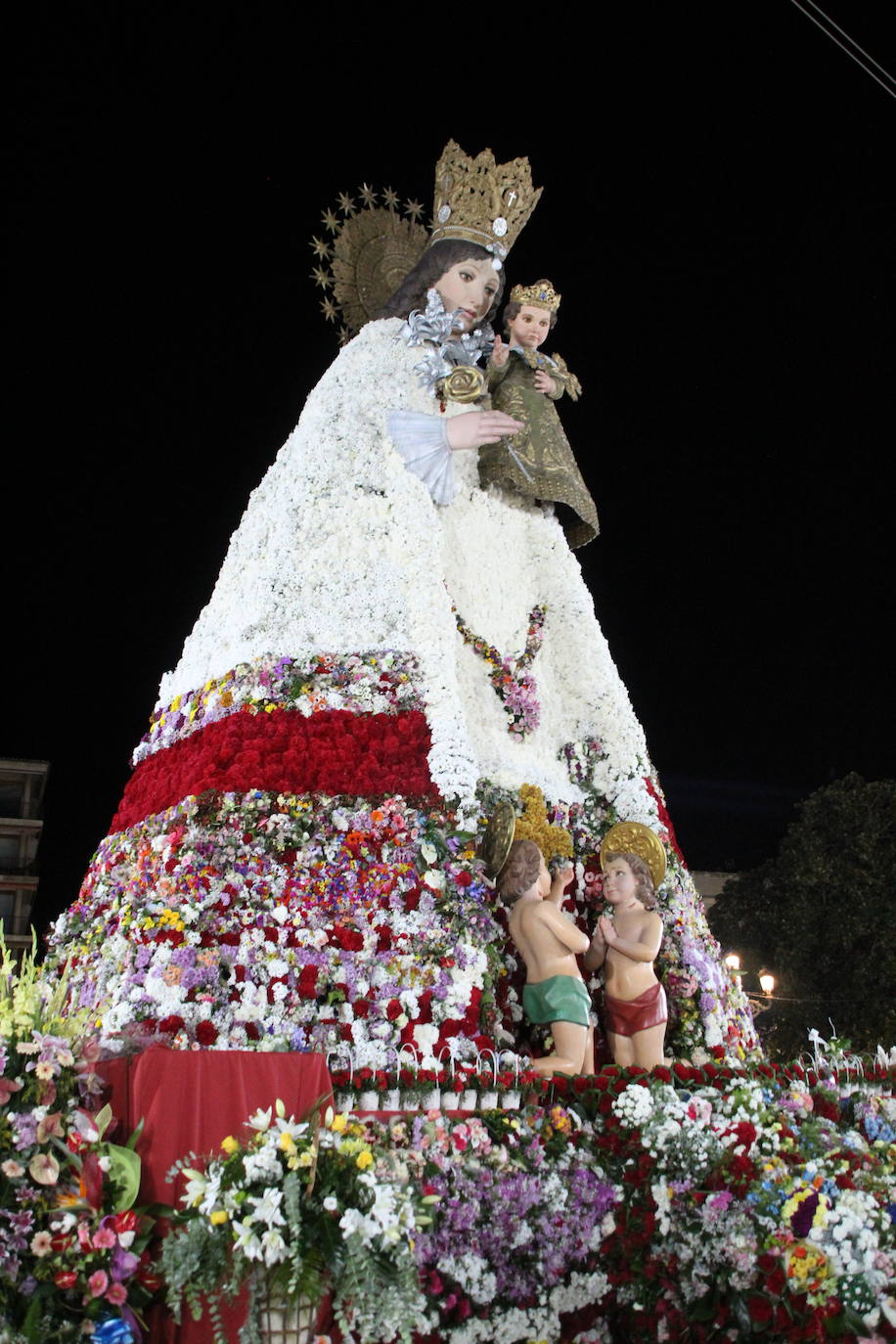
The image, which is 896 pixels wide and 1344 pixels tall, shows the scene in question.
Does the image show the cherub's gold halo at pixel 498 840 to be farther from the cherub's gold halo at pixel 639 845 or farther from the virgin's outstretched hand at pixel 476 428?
the virgin's outstretched hand at pixel 476 428

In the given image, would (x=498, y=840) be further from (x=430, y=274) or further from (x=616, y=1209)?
(x=430, y=274)

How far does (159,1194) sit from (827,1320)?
10.3 feet

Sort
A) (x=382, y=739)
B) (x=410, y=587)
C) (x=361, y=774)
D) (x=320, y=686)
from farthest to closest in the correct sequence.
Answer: (x=410, y=587)
(x=320, y=686)
(x=382, y=739)
(x=361, y=774)

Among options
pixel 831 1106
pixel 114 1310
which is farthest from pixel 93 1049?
pixel 831 1106

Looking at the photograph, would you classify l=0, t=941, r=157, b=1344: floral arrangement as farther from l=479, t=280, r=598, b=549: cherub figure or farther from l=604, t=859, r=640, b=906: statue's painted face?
l=479, t=280, r=598, b=549: cherub figure

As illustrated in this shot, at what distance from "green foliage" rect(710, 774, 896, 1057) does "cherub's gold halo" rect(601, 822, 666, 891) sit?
36.3 feet

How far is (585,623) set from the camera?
10461mm

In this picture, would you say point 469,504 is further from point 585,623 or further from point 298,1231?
point 298,1231

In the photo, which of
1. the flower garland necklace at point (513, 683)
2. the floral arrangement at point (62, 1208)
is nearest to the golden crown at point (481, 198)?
the flower garland necklace at point (513, 683)

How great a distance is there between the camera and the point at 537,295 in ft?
34.9

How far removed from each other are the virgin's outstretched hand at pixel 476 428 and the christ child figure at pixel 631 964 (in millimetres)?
3408

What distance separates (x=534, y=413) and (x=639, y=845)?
12.1ft

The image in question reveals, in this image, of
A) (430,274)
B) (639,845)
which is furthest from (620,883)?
(430,274)

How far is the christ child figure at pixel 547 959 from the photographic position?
7.88 m
